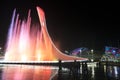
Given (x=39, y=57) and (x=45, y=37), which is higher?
(x=45, y=37)

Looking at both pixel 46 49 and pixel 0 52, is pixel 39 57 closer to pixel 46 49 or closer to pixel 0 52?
pixel 46 49

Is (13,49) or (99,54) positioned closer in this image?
(13,49)

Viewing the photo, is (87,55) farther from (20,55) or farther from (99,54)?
(20,55)

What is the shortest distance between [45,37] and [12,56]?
10155 mm

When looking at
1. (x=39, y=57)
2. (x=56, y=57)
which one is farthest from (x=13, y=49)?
(x=56, y=57)

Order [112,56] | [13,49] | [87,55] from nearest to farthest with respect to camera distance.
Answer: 1. [13,49]
2. [112,56]
3. [87,55]

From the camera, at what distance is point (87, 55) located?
160 m

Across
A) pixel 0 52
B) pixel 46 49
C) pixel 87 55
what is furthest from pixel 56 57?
pixel 87 55

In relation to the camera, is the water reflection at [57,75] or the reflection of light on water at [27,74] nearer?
the reflection of light on water at [27,74]

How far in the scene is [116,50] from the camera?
469 feet

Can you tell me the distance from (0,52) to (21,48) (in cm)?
4879

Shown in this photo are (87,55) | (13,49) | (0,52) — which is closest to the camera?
(13,49)

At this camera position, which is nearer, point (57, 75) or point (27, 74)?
point (57, 75)

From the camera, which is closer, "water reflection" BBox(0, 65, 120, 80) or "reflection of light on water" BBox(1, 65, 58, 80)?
"reflection of light on water" BBox(1, 65, 58, 80)
